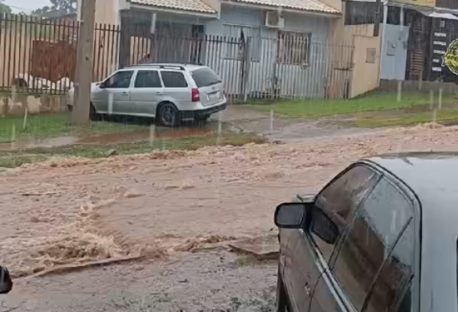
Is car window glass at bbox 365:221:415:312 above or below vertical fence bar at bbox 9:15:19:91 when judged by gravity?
below

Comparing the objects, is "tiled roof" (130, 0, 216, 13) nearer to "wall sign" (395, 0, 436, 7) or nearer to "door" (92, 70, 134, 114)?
"door" (92, 70, 134, 114)

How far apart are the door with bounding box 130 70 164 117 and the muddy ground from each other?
5.39m

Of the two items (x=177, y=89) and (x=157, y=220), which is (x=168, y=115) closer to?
(x=177, y=89)

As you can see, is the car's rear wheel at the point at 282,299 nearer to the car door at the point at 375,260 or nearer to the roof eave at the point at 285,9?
the car door at the point at 375,260

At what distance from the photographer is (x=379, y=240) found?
3279 mm

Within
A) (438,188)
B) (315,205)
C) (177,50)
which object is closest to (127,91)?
(177,50)

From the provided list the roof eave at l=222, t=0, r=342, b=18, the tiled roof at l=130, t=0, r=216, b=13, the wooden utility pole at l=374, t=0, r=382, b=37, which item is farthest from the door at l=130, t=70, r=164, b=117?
the wooden utility pole at l=374, t=0, r=382, b=37

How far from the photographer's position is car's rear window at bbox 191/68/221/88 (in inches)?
854

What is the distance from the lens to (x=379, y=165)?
380 centimetres

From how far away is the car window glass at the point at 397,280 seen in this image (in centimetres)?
277

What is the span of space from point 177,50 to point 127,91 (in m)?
5.05

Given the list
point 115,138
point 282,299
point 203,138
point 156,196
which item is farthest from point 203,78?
point 282,299

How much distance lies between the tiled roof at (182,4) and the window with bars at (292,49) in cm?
307

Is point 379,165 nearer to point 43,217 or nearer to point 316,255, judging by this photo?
point 316,255
